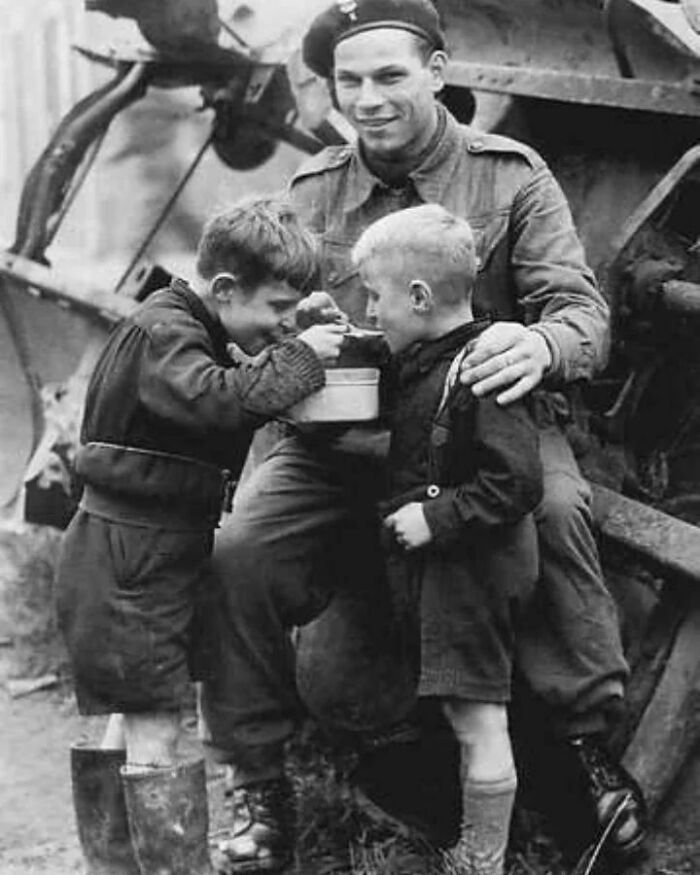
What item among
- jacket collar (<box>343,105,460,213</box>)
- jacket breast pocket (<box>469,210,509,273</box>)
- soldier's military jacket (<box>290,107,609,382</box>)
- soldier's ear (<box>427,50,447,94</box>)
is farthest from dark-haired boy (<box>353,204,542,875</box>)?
soldier's ear (<box>427,50,447,94</box>)

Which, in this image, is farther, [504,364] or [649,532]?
[649,532]

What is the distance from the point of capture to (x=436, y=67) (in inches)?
160

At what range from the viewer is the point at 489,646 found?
347 centimetres

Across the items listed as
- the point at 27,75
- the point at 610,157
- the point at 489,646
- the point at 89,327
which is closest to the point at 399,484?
the point at 489,646

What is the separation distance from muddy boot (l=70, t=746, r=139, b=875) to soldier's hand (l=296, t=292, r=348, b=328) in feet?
3.27

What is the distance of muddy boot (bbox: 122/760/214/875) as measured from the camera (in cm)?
355

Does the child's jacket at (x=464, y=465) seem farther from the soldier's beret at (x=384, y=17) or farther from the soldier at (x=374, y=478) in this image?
the soldier's beret at (x=384, y=17)

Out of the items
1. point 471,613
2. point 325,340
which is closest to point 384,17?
point 325,340

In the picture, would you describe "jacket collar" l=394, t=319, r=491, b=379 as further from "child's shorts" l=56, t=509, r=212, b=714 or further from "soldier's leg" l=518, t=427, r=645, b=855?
"child's shorts" l=56, t=509, r=212, b=714

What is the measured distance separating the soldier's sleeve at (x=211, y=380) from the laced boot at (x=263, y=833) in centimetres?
88

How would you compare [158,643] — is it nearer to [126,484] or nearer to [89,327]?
[126,484]

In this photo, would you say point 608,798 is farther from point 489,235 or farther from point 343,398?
point 489,235

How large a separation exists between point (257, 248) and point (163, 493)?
1.67 feet

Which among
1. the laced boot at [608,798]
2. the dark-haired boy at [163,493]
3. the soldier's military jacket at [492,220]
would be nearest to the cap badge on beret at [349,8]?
the soldier's military jacket at [492,220]
